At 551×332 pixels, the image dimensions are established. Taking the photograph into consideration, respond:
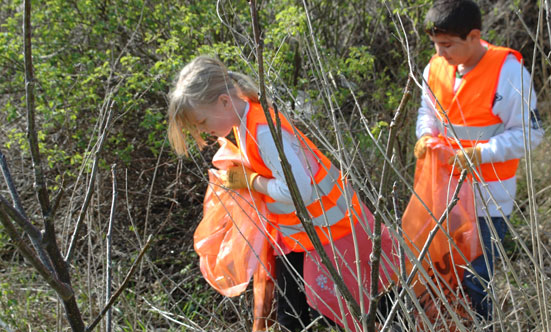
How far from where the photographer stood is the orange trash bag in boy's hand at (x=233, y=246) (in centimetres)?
237

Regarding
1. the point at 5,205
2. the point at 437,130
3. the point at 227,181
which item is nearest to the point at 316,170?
the point at 227,181

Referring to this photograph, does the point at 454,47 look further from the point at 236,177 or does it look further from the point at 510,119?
the point at 236,177

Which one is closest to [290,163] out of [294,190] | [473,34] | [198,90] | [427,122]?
[198,90]

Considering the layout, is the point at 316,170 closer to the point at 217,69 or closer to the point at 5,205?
the point at 217,69

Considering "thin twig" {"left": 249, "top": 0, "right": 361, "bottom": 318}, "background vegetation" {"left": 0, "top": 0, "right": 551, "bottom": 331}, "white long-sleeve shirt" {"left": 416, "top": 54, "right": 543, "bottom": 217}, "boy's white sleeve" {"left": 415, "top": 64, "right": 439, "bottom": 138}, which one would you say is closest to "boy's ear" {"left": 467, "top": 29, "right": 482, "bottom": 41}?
"white long-sleeve shirt" {"left": 416, "top": 54, "right": 543, "bottom": 217}

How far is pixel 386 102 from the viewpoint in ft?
12.3

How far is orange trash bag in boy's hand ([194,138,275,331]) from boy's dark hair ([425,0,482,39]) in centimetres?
98

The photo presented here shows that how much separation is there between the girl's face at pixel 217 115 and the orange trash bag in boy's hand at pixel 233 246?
179mm

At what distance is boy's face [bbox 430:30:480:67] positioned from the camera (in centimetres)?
244

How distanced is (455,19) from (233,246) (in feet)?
4.24

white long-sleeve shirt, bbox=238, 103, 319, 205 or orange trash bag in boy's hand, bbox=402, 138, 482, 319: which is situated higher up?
white long-sleeve shirt, bbox=238, 103, 319, 205

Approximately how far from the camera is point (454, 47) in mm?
2449

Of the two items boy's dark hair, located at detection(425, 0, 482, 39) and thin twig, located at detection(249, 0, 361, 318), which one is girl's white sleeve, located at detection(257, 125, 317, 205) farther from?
thin twig, located at detection(249, 0, 361, 318)

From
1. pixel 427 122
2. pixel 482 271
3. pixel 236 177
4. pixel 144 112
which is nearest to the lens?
pixel 236 177
